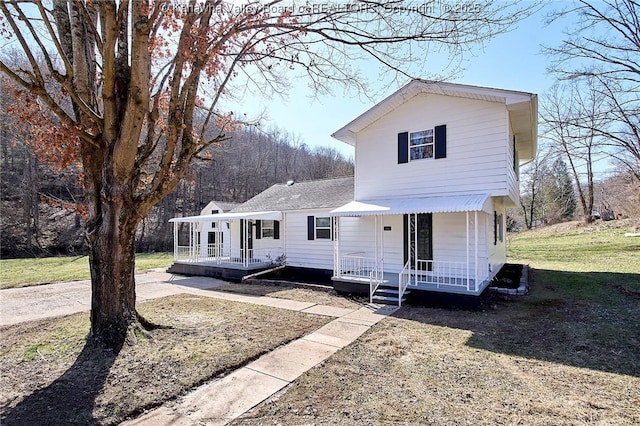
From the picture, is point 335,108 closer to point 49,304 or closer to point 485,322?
point 485,322

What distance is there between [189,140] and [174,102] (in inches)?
28.3

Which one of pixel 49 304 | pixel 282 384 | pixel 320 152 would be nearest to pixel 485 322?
pixel 282 384

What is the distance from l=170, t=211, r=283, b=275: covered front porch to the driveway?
4.41 feet

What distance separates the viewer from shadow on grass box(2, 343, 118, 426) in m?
3.42

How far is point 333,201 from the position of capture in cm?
1368

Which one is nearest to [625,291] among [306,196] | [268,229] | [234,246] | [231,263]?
[306,196]

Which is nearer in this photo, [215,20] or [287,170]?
[215,20]

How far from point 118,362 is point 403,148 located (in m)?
9.58

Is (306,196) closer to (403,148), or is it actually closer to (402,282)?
(403,148)

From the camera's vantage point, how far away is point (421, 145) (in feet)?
A: 35.5

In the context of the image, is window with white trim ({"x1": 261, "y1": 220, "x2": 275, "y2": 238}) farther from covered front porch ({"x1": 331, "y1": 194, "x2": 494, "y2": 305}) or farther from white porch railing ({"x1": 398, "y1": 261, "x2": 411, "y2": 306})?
white porch railing ({"x1": 398, "y1": 261, "x2": 411, "y2": 306})

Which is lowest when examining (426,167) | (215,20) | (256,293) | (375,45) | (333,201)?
(256,293)

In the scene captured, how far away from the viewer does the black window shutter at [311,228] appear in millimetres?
13992

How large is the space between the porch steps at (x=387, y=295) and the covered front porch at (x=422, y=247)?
0.03m
